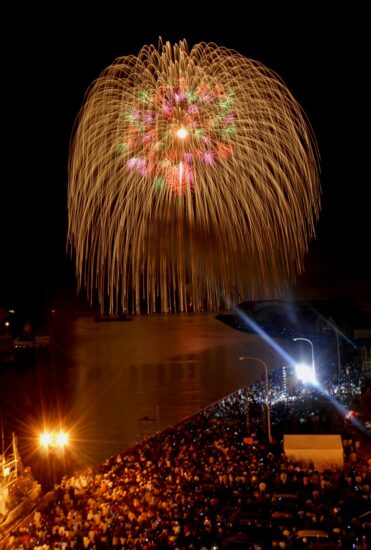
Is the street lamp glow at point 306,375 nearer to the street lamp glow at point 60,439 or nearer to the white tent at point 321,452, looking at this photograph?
the white tent at point 321,452

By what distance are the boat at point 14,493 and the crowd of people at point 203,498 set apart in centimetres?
34

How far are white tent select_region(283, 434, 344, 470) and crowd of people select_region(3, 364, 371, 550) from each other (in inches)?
5.1

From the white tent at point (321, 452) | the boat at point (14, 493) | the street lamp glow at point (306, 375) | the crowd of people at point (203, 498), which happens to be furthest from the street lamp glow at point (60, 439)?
the street lamp glow at point (306, 375)

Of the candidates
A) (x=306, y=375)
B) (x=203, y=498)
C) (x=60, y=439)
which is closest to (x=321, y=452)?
(x=203, y=498)

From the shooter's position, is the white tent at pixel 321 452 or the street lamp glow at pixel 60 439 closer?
the white tent at pixel 321 452

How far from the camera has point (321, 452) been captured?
857 cm

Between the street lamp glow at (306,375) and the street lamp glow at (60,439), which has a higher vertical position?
the street lamp glow at (306,375)

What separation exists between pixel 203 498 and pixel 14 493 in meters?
2.48

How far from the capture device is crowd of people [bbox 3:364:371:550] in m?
5.92

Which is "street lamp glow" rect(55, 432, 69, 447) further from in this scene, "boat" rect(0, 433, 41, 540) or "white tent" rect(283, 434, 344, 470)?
"white tent" rect(283, 434, 344, 470)

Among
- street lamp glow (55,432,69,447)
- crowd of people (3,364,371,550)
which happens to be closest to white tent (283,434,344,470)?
crowd of people (3,364,371,550)

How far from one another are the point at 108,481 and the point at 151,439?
7.47 ft

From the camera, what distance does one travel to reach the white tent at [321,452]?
857cm

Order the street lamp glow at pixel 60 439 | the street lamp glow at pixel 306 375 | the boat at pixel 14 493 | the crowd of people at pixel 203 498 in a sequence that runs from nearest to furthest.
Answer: the crowd of people at pixel 203 498
the boat at pixel 14 493
the street lamp glow at pixel 60 439
the street lamp glow at pixel 306 375
